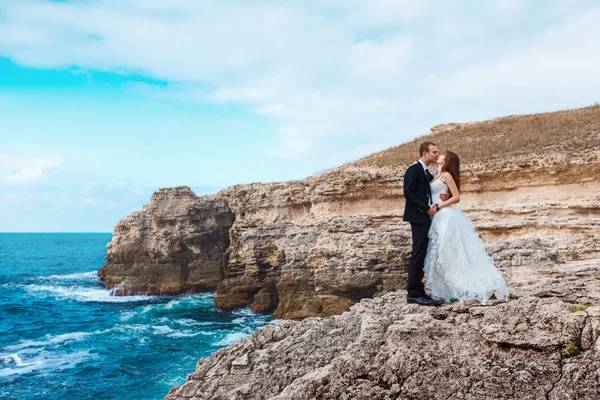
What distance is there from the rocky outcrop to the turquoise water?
1172cm

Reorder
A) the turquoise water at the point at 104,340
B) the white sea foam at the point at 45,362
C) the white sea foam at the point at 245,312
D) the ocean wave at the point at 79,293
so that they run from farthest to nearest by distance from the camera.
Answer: the ocean wave at the point at 79,293 → the white sea foam at the point at 245,312 → the white sea foam at the point at 45,362 → the turquoise water at the point at 104,340

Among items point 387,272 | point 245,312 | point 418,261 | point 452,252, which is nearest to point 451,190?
point 452,252

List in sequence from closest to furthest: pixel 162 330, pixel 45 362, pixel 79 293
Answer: pixel 45 362
pixel 162 330
pixel 79 293

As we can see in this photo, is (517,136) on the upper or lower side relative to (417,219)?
upper

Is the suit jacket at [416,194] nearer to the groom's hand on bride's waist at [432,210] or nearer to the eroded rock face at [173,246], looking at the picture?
the groom's hand on bride's waist at [432,210]

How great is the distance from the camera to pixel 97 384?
649 inches

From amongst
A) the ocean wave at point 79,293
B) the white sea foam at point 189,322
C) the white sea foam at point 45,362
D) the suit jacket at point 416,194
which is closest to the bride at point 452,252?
the suit jacket at point 416,194

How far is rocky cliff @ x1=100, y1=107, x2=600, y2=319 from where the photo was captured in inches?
690

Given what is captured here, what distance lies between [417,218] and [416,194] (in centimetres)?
34

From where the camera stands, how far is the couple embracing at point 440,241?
5.90m

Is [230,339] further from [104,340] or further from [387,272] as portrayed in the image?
[387,272]

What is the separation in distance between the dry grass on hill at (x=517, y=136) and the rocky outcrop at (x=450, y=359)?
21.8 meters

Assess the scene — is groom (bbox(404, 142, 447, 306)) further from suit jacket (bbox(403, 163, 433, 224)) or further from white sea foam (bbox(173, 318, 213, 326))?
white sea foam (bbox(173, 318, 213, 326))

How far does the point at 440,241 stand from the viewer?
609cm
